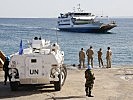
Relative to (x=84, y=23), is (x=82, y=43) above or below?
below

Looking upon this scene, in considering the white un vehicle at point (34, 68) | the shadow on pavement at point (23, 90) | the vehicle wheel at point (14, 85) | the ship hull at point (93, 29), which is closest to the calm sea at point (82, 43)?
the ship hull at point (93, 29)

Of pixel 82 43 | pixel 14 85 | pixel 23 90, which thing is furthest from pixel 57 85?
pixel 82 43

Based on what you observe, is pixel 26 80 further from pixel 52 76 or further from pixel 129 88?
pixel 129 88

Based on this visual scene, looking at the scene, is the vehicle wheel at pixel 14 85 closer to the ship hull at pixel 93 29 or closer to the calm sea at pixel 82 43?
the calm sea at pixel 82 43

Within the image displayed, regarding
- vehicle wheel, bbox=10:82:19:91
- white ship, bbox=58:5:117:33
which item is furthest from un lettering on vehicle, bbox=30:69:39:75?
white ship, bbox=58:5:117:33

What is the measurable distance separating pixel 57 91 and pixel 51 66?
1.11 metres

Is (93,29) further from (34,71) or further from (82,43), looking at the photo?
(34,71)

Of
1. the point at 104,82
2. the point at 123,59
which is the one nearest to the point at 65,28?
the point at 123,59

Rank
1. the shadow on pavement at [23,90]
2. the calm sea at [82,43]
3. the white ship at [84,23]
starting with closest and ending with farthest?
the shadow on pavement at [23,90] → the calm sea at [82,43] → the white ship at [84,23]

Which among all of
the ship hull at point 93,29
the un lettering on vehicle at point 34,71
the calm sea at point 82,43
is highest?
the ship hull at point 93,29

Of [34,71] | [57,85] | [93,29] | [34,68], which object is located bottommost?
[57,85]

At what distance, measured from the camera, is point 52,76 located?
584 inches

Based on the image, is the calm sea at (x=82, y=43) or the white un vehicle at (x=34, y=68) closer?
the white un vehicle at (x=34, y=68)

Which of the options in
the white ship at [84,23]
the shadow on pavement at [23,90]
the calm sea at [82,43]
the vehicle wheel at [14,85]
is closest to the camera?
the shadow on pavement at [23,90]
